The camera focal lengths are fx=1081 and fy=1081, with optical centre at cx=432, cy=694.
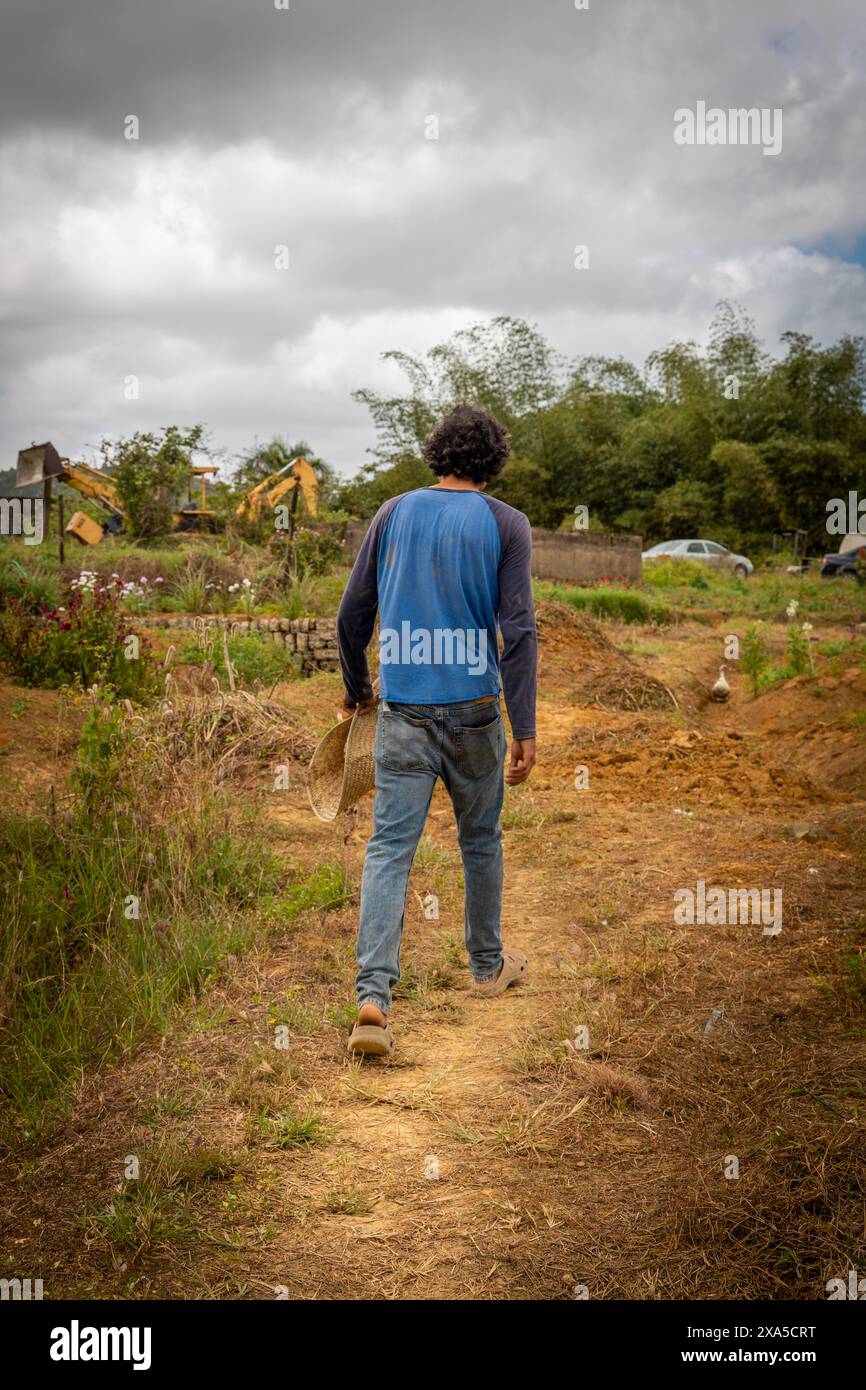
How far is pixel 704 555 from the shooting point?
2452 cm

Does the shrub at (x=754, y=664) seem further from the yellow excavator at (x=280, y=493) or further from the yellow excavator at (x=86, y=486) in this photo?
the yellow excavator at (x=86, y=486)

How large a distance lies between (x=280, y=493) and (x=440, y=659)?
1461 centimetres

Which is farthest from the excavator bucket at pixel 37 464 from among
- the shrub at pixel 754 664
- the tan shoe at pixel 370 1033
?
the tan shoe at pixel 370 1033

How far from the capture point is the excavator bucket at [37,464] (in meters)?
15.3

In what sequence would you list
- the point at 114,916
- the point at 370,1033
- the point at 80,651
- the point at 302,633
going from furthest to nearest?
the point at 302,633 < the point at 80,651 < the point at 114,916 < the point at 370,1033

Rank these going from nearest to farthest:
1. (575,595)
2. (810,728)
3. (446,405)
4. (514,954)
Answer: (514,954), (810,728), (575,595), (446,405)

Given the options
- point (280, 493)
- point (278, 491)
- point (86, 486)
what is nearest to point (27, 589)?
point (280, 493)

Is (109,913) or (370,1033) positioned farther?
(109,913)

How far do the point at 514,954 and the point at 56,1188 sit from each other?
5.54ft

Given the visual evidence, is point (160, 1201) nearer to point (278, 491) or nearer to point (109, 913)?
point (109, 913)

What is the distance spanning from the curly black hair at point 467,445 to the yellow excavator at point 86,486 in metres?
13.2

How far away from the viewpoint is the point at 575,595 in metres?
15.7

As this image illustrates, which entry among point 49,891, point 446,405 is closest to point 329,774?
point 49,891

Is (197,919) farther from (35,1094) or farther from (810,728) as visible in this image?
(810,728)
